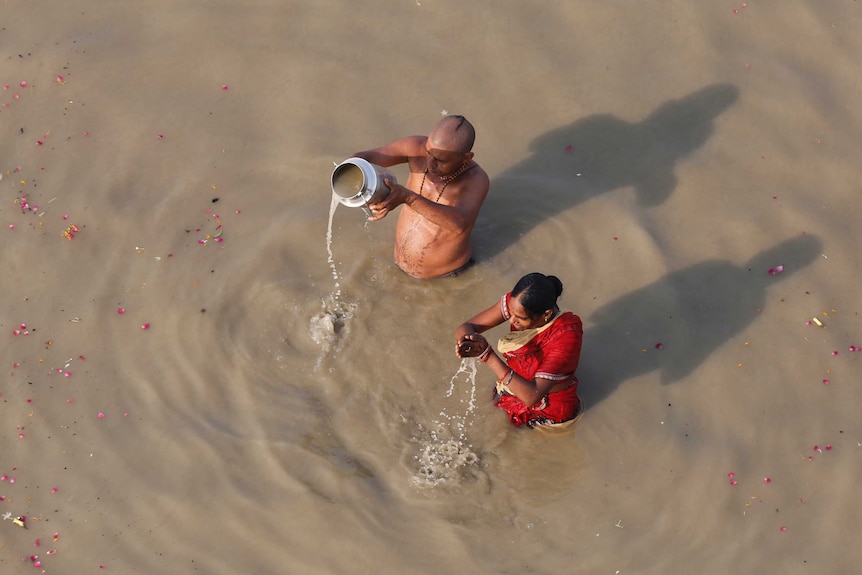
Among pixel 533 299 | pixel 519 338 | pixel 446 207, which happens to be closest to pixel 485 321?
pixel 519 338

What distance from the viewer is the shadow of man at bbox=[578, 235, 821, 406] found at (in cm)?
429

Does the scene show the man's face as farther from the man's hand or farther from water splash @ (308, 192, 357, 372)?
water splash @ (308, 192, 357, 372)

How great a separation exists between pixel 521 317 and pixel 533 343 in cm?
26

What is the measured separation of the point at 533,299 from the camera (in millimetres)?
3182

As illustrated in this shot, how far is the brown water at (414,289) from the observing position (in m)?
3.85

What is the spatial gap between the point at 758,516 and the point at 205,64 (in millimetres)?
4083

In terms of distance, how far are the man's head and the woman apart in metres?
0.72

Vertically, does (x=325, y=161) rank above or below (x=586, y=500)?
above

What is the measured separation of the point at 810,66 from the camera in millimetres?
5191

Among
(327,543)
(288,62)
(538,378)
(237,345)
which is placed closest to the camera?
(538,378)

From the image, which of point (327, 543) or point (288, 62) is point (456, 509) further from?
point (288, 62)

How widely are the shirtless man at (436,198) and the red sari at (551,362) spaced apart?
0.59 metres

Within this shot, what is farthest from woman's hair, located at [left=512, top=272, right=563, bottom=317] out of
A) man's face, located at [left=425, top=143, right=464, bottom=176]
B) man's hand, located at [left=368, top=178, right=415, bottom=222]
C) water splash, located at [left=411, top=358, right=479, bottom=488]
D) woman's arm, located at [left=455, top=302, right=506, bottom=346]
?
water splash, located at [left=411, top=358, right=479, bottom=488]

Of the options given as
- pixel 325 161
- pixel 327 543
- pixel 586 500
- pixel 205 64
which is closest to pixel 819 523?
pixel 586 500
